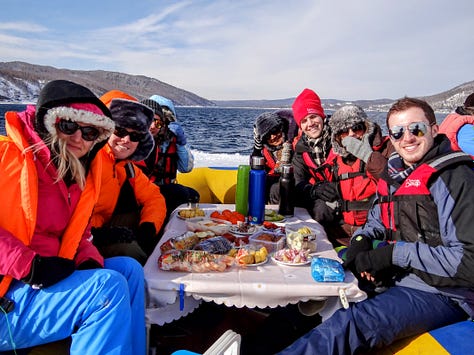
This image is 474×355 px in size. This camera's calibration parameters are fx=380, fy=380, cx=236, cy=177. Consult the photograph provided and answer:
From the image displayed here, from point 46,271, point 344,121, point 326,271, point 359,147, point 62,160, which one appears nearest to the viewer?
point 46,271

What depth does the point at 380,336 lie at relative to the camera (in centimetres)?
155

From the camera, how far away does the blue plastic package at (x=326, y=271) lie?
1478 mm

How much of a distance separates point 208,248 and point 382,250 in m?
0.78

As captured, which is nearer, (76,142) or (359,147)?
(76,142)

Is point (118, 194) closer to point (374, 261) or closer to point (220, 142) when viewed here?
point (374, 261)

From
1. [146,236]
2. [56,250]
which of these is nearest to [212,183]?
[146,236]

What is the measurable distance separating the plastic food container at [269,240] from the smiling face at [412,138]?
2.38 feet

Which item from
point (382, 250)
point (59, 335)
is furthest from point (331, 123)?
point (59, 335)

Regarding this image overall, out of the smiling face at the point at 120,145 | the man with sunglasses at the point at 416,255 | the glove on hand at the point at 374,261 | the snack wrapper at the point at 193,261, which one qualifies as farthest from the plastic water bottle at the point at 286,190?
the smiling face at the point at 120,145

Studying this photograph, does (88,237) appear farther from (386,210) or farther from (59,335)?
(386,210)

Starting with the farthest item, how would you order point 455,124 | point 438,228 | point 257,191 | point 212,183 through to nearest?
point 212,183 → point 455,124 → point 257,191 → point 438,228

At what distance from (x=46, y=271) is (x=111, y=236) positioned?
1.99 ft

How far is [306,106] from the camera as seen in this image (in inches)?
135

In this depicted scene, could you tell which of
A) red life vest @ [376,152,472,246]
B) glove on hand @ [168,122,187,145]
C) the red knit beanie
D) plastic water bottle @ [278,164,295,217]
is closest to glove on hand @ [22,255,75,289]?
plastic water bottle @ [278,164,295,217]
